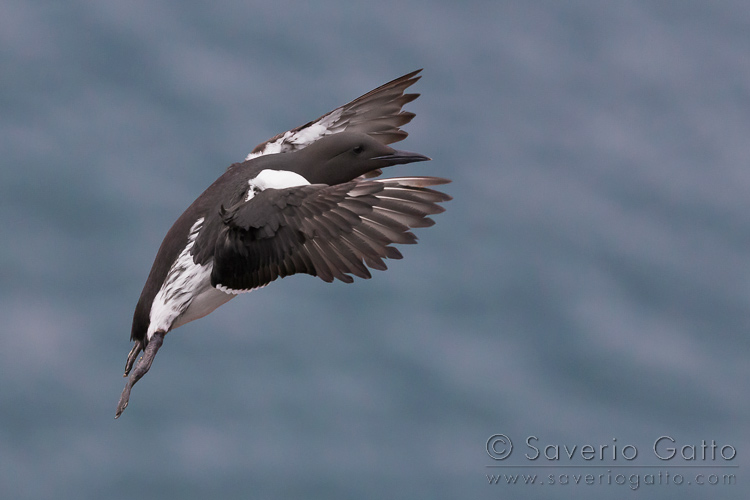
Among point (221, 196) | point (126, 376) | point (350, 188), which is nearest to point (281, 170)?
point (221, 196)

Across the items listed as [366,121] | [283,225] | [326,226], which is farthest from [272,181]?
[366,121]

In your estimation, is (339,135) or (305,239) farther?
(339,135)

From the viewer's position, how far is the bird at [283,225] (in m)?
9.23

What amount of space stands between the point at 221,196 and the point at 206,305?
0.95 meters

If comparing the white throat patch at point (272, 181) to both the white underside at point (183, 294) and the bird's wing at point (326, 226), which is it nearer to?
the bird's wing at point (326, 226)

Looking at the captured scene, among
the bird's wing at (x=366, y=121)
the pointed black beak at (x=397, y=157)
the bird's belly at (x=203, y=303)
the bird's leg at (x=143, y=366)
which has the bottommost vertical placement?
the bird's leg at (x=143, y=366)

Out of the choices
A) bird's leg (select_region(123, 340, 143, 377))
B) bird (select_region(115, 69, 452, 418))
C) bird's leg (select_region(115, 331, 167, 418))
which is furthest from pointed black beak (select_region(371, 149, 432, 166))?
bird's leg (select_region(123, 340, 143, 377))

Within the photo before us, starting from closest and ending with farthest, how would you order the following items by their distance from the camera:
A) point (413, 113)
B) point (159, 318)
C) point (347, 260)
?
1. point (347, 260)
2. point (159, 318)
3. point (413, 113)

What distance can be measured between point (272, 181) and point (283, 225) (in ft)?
2.56

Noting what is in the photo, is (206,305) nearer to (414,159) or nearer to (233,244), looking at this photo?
(233,244)

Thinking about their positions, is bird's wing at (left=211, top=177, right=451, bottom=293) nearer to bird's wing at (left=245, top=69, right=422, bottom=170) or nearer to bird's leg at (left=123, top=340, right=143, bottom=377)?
bird's leg at (left=123, top=340, right=143, bottom=377)

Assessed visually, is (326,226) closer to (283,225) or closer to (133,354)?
(283,225)

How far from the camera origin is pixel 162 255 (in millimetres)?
10117

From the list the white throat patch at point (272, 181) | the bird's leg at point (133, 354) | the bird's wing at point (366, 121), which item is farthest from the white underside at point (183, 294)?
the bird's wing at point (366, 121)
